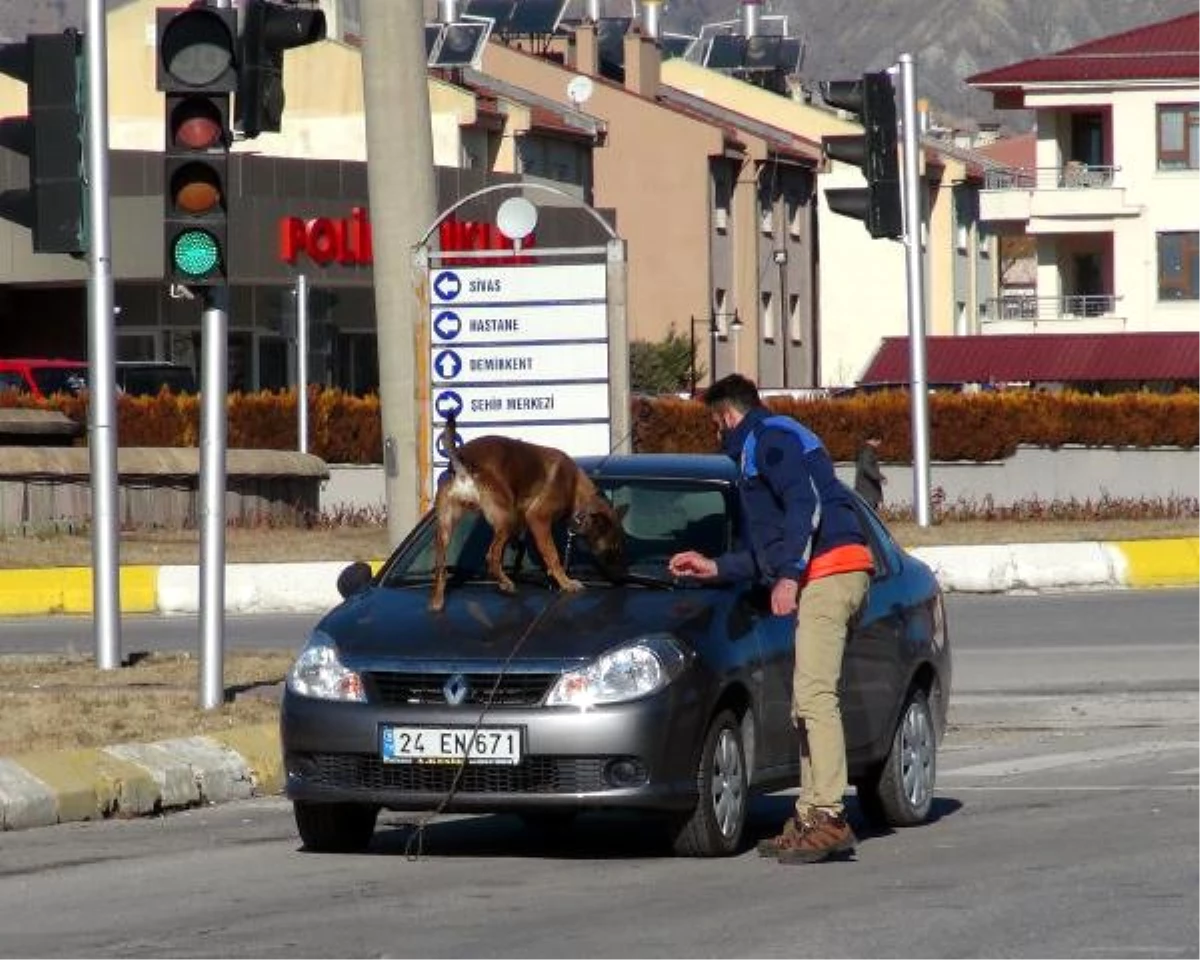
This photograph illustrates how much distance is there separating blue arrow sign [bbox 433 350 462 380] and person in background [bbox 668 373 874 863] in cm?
1141

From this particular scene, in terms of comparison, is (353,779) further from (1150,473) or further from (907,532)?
(1150,473)

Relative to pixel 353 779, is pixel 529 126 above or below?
above

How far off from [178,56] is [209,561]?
262cm

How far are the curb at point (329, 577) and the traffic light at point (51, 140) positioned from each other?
10919mm

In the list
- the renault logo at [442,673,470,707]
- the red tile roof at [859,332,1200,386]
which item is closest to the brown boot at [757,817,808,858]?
the renault logo at [442,673,470,707]

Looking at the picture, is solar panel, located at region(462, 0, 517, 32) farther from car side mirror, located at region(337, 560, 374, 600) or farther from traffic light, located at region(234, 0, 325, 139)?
car side mirror, located at region(337, 560, 374, 600)

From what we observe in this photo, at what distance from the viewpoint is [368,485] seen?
42.4 metres

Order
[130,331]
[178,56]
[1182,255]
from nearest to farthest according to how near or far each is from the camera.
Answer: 1. [178,56]
2. [130,331]
3. [1182,255]

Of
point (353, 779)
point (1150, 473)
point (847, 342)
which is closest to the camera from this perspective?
point (353, 779)

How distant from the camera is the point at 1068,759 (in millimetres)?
15547

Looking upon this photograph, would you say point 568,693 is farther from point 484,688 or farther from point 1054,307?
point 1054,307

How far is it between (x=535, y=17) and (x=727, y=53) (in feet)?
59.3

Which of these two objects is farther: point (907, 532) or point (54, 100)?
point (907, 532)

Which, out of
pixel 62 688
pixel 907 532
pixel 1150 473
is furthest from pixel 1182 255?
pixel 62 688
